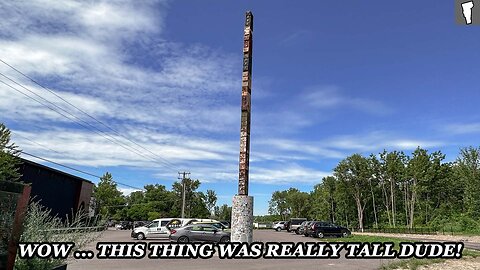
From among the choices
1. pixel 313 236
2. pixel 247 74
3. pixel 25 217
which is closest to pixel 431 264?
pixel 247 74

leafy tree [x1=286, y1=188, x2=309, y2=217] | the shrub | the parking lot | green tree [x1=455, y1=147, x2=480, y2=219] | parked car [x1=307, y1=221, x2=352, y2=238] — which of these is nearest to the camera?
the shrub

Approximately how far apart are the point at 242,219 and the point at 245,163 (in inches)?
65.4

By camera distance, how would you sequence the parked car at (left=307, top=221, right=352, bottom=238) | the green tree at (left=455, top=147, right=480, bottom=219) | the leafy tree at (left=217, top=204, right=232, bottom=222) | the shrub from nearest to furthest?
1. the shrub
2. the parked car at (left=307, top=221, right=352, bottom=238)
3. the green tree at (left=455, top=147, right=480, bottom=219)
4. the leafy tree at (left=217, top=204, right=232, bottom=222)

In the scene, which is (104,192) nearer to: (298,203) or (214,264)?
(298,203)

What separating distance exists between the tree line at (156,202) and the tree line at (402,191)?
33.8 m

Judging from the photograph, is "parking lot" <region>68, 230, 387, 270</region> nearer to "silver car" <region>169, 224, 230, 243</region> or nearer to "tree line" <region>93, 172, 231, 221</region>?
"silver car" <region>169, 224, 230, 243</region>

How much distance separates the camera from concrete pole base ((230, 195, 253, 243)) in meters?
10.2

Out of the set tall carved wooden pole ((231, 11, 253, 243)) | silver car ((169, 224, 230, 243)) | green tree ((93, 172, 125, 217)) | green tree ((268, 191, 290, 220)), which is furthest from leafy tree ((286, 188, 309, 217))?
tall carved wooden pole ((231, 11, 253, 243))

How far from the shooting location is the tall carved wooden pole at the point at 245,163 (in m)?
10.3

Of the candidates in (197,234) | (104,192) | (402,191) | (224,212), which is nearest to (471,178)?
(402,191)

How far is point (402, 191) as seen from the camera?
A: 3093 inches

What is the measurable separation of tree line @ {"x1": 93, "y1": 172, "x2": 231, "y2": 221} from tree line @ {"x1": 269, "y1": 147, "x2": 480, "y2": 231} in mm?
Result: 33767

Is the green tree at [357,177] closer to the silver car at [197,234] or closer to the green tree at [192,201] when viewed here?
the green tree at [192,201]

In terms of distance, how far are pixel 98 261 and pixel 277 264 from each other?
6.57 metres
